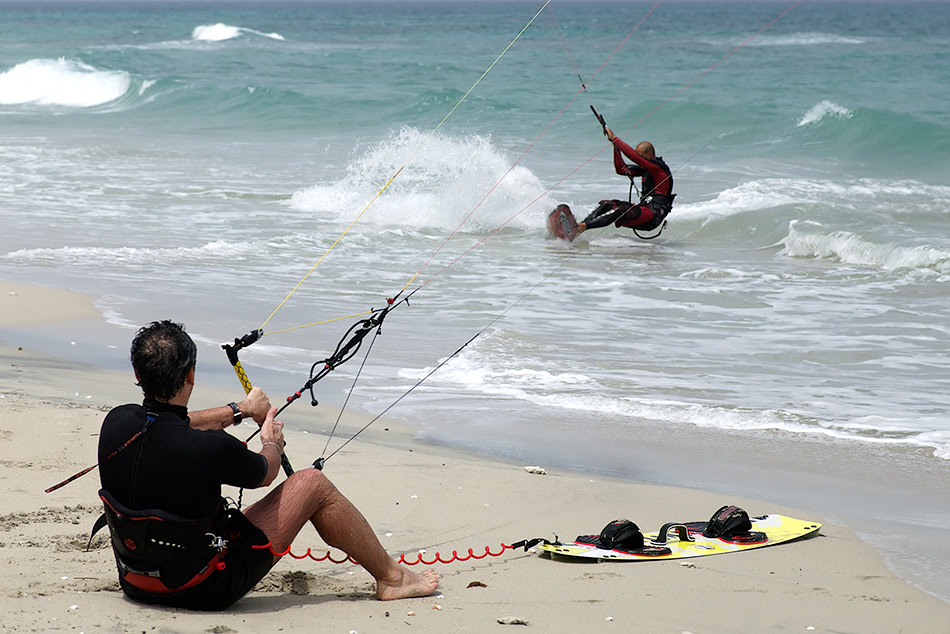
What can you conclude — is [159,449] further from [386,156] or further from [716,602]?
[386,156]

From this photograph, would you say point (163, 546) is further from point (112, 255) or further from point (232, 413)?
point (112, 255)

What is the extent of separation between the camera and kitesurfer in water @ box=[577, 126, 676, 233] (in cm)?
1240

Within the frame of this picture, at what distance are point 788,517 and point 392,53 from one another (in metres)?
45.7

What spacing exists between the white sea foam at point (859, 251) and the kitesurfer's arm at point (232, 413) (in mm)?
9539

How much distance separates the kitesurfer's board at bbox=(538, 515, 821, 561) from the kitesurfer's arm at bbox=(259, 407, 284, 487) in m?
1.30

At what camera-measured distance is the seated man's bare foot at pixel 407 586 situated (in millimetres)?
3682

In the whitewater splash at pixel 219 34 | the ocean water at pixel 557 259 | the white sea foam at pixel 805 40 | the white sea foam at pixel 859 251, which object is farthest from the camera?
the whitewater splash at pixel 219 34

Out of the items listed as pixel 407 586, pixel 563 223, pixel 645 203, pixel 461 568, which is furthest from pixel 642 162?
pixel 407 586

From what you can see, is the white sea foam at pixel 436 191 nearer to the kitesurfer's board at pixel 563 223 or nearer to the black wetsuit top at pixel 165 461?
the kitesurfer's board at pixel 563 223

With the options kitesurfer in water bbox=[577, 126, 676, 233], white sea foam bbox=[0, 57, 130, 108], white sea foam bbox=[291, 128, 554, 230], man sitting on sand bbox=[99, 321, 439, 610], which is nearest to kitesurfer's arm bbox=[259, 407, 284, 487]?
man sitting on sand bbox=[99, 321, 439, 610]

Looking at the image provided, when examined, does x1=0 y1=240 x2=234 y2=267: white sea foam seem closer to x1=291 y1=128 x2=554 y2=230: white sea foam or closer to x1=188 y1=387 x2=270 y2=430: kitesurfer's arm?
x1=291 y1=128 x2=554 y2=230: white sea foam

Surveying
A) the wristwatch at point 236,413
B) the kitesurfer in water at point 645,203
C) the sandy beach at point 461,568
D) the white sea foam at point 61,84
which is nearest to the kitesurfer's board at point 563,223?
the kitesurfer in water at point 645,203

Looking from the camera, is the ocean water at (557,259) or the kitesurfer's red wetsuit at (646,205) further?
the kitesurfer's red wetsuit at (646,205)

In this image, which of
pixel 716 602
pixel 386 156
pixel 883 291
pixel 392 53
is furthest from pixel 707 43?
pixel 716 602
